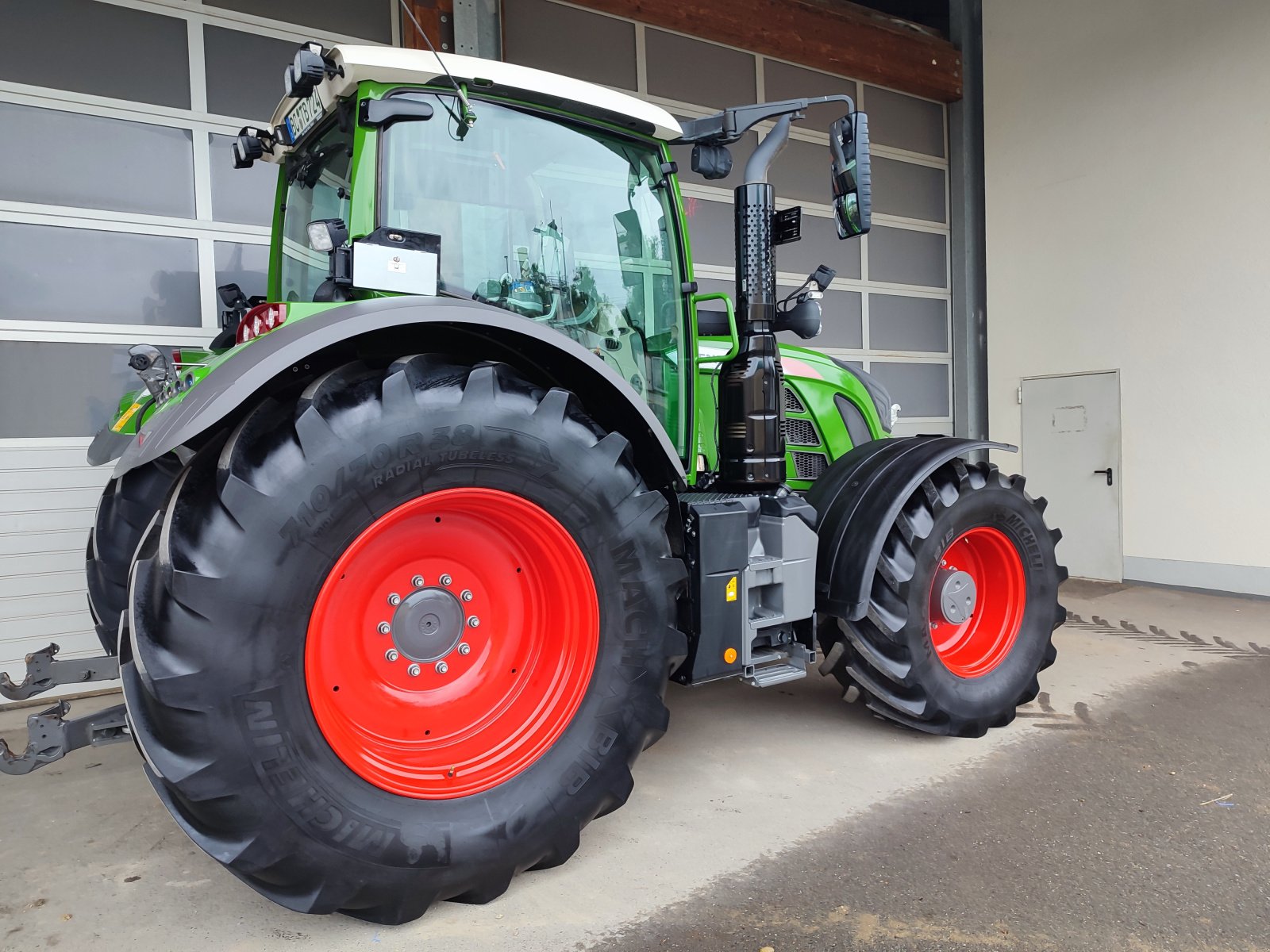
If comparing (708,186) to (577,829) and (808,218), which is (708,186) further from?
(577,829)

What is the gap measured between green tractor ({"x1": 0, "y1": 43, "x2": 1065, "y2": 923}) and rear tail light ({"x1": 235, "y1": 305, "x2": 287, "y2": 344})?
2 cm

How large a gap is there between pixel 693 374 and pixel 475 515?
1.06 metres

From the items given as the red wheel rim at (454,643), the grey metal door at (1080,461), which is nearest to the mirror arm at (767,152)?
the red wheel rim at (454,643)

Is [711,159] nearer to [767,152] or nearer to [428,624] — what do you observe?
[767,152]

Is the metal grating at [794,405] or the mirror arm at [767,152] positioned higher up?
the mirror arm at [767,152]

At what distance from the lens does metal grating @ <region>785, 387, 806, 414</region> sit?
3.79 m

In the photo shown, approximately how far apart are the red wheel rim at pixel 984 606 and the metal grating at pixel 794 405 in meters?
0.90

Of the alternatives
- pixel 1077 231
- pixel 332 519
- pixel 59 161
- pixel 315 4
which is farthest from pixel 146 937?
pixel 1077 231

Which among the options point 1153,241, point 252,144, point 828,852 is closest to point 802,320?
point 828,852

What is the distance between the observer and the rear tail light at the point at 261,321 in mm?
2174

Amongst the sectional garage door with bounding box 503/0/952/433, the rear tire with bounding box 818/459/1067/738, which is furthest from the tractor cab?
the sectional garage door with bounding box 503/0/952/433

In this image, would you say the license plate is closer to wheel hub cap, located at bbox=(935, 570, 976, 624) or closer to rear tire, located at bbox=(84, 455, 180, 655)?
rear tire, located at bbox=(84, 455, 180, 655)

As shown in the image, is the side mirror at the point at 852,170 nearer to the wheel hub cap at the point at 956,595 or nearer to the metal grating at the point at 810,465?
the metal grating at the point at 810,465

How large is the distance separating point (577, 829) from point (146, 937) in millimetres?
1098
